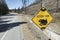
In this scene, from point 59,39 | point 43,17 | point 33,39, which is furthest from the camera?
point 33,39

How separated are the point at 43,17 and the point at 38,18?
11.7 inches

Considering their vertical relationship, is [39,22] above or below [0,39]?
above

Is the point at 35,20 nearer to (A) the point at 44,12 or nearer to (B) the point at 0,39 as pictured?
(A) the point at 44,12

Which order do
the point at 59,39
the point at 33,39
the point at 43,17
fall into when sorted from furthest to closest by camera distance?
1. the point at 33,39
2. the point at 59,39
3. the point at 43,17

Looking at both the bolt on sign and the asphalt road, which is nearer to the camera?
the bolt on sign

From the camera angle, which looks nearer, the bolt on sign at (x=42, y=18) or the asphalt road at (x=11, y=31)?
the bolt on sign at (x=42, y=18)

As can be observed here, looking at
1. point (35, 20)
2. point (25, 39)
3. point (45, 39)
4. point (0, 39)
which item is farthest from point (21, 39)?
point (35, 20)

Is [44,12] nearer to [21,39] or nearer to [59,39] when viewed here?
[59,39]

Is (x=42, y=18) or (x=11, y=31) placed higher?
(x=42, y=18)

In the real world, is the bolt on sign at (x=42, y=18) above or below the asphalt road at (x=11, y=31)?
above

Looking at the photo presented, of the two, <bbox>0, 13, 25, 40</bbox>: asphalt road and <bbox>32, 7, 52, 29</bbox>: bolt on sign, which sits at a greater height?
<bbox>32, 7, 52, 29</bbox>: bolt on sign

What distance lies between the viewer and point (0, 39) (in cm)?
1638

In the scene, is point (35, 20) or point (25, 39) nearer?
point (35, 20)

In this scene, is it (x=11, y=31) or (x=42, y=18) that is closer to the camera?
(x=42, y=18)
